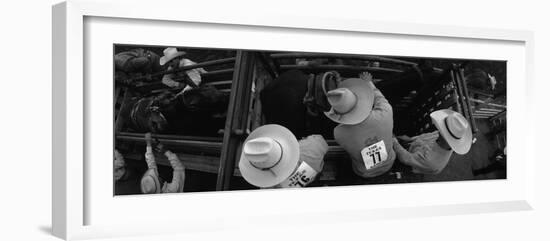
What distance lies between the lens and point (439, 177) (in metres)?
4.11

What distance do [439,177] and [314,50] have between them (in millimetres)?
1218

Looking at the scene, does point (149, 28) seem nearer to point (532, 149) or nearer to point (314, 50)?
point (314, 50)

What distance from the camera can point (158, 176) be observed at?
350 cm

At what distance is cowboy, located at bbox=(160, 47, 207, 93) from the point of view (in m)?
3.47

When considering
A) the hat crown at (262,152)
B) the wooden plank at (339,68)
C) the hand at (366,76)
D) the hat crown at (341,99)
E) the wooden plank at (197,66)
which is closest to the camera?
the hat crown at (262,152)

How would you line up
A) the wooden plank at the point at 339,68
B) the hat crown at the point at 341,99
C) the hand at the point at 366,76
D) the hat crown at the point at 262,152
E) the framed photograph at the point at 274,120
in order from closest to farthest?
the framed photograph at the point at 274,120 → the hat crown at the point at 262,152 → the hat crown at the point at 341,99 → the wooden plank at the point at 339,68 → the hand at the point at 366,76

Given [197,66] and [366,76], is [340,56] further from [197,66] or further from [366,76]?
[197,66]

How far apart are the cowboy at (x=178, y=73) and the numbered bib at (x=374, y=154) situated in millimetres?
1107

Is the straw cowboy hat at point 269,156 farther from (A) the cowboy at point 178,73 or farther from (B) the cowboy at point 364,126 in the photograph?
(A) the cowboy at point 178,73

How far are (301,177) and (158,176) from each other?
0.84m

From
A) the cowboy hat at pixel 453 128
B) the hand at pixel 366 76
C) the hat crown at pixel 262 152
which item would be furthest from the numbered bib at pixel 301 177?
the cowboy hat at pixel 453 128

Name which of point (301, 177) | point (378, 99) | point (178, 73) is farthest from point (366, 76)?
point (178, 73)

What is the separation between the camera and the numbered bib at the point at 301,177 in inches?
146

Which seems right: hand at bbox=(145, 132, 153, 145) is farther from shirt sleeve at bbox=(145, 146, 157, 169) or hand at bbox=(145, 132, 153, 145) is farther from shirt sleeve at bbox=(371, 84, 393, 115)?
shirt sleeve at bbox=(371, 84, 393, 115)
